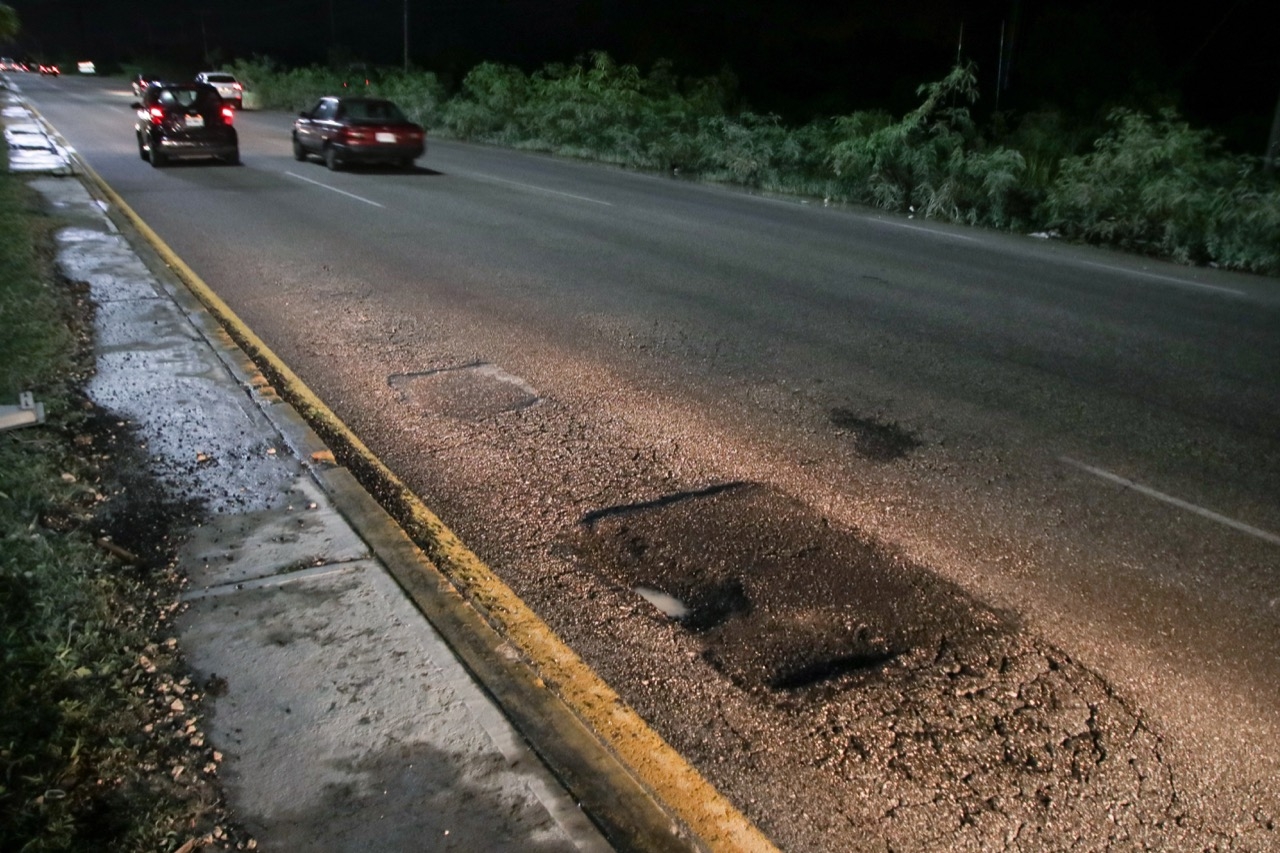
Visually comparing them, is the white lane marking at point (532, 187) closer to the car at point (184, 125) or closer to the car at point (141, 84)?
the car at point (184, 125)

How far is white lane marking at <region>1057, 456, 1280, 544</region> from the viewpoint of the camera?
5160 millimetres

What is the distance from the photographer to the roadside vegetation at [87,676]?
2.85m

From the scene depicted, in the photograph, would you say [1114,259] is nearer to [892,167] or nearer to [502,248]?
[892,167]

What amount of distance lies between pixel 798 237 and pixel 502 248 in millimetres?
4447

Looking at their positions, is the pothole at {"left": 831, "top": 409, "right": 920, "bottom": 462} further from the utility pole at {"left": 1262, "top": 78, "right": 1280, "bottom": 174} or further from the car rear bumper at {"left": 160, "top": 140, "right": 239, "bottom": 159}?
the car rear bumper at {"left": 160, "top": 140, "right": 239, "bottom": 159}

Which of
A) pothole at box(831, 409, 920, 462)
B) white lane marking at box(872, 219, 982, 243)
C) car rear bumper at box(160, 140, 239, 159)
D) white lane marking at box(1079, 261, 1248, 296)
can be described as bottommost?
pothole at box(831, 409, 920, 462)

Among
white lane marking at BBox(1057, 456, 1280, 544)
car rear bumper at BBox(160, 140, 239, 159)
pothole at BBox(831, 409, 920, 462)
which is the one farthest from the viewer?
car rear bumper at BBox(160, 140, 239, 159)

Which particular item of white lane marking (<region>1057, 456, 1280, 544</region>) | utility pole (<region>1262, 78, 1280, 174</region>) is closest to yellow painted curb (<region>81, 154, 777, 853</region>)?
white lane marking (<region>1057, 456, 1280, 544</region>)

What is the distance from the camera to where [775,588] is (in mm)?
4461

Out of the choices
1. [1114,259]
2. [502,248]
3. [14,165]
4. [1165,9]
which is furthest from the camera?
[1165,9]

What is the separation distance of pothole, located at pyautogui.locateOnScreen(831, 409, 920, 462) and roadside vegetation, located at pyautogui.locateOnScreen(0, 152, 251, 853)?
383 centimetres

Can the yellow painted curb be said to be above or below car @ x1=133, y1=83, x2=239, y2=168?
below

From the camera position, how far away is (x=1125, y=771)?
337 centimetres

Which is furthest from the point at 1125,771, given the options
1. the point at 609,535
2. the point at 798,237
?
the point at 798,237
